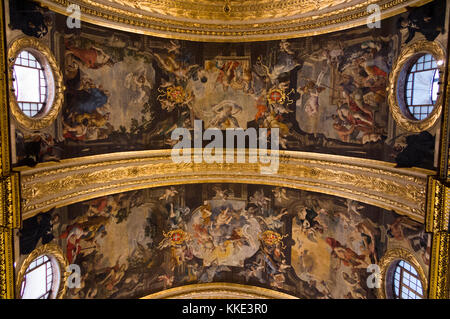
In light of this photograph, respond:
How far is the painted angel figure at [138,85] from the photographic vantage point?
36.4 ft

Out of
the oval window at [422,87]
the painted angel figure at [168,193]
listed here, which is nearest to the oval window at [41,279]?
the painted angel figure at [168,193]

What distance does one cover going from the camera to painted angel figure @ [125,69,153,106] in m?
11.1

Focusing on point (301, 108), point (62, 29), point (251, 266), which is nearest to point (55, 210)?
point (62, 29)

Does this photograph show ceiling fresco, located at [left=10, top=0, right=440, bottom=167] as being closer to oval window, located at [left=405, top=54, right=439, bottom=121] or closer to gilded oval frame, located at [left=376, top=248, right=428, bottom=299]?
oval window, located at [left=405, top=54, right=439, bottom=121]

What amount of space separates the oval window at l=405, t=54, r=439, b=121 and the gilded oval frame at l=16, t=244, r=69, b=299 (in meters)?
11.6

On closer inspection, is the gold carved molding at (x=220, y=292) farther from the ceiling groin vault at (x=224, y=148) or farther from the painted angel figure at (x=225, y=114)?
the painted angel figure at (x=225, y=114)

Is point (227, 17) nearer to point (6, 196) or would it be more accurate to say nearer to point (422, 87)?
point (422, 87)

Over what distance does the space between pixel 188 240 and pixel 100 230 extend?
377 centimetres

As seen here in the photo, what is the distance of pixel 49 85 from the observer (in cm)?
918

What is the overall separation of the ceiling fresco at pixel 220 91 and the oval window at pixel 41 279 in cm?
329

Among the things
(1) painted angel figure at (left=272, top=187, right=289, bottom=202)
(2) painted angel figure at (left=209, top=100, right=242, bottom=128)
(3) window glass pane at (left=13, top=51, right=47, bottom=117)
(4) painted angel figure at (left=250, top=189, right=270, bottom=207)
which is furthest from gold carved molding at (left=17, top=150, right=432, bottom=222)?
(3) window glass pane at (left=13, top=51, right=47, bottom=117)

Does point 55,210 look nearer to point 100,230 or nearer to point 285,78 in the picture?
point 100,230

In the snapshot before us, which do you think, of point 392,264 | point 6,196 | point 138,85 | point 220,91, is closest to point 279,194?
point 392,264

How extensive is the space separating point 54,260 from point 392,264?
10.8 m
